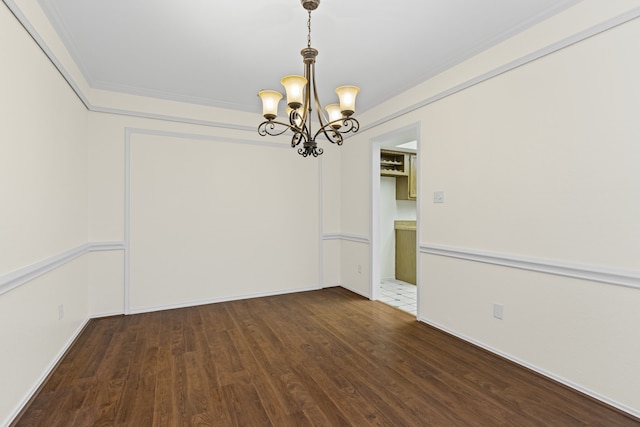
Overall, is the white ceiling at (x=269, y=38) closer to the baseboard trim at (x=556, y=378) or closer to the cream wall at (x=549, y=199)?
the cream wall at (x=549, y=199)

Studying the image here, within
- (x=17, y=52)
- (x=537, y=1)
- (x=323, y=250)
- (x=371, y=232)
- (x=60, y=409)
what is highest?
(x=537, y=1)

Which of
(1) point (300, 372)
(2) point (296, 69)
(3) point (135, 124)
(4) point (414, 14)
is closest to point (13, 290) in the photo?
(1) point (300, 372)

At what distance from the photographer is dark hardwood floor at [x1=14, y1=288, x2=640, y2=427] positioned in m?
1.76

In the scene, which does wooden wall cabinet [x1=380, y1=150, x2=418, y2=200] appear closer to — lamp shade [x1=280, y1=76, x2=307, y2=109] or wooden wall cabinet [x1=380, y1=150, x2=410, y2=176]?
wooden wall cabinet [x1=380, y1=150, x2=410, y2=176]

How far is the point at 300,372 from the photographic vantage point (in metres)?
2.25

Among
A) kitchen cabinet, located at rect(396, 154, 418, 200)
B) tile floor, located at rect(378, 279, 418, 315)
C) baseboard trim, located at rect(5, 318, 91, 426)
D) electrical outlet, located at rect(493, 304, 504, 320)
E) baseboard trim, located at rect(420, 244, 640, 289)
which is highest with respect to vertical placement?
kitchen cabinet, located at rect(396, 154, 418, 200)

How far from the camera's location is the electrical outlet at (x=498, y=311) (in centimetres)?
248

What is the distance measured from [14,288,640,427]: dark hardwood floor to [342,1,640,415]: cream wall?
0.28 meters

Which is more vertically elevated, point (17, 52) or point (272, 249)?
point (17, 52)

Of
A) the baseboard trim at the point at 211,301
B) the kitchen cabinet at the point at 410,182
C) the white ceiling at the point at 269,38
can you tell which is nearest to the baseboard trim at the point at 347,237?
the baseboard trim at the point at 211,301

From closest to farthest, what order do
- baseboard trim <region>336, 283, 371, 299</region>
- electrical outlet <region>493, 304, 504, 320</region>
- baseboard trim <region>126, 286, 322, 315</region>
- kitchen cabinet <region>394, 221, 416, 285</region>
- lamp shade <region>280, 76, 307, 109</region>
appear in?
1. lamp shade <region>280, 76, 307, 109</region>
2. electrical outlet <region>493, 304, 504, 320</region>
3. baseboard trim <region>126, 286, 322, 315</region>
4. baseboard trim <region>336, 283, 371, 299</region>
5. kitchen cabinet <region>394, 221, 416, 285</region>

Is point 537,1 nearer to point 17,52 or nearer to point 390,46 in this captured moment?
point 390,46

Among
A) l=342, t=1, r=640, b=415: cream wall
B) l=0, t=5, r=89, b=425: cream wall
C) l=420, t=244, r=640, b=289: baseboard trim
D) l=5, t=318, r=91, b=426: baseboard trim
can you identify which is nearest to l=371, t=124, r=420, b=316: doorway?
l=342, t=1, r=640, b=415: cream wall

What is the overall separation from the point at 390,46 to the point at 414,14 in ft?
1.39
